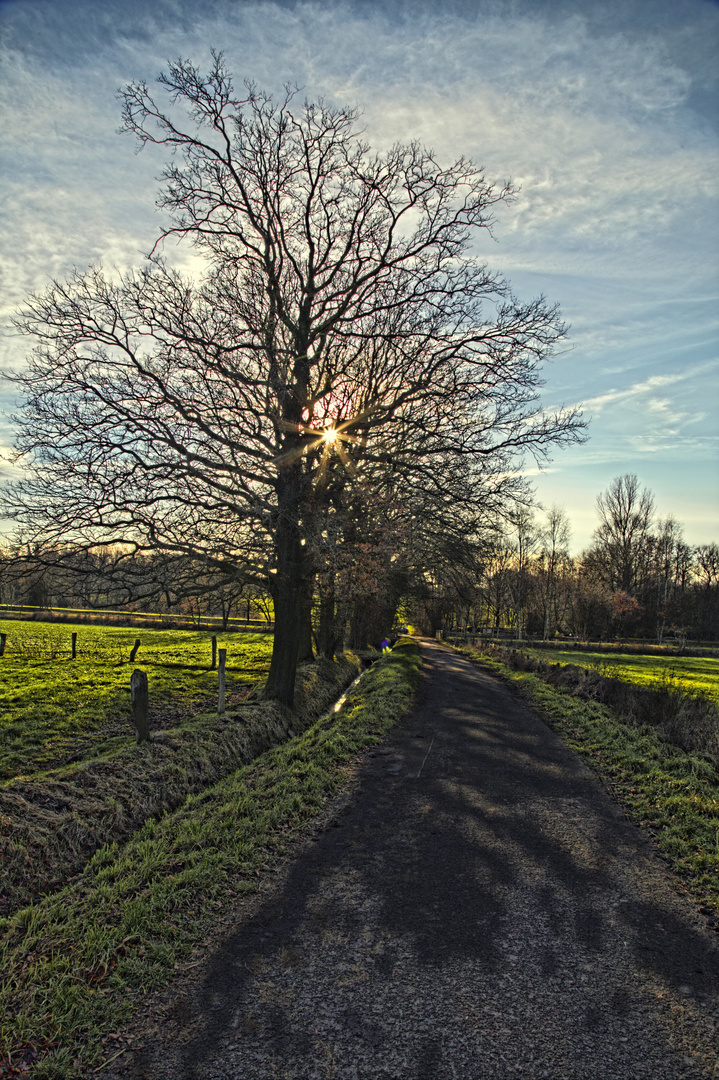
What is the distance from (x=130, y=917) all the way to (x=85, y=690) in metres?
12.5

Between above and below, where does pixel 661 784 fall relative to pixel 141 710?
below

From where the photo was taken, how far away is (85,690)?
15.6m

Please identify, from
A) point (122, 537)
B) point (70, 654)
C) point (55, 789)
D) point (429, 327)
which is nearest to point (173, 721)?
point (122, 537)

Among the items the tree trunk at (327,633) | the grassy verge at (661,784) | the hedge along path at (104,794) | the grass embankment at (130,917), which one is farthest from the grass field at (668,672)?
the grass embankment at (130,917)

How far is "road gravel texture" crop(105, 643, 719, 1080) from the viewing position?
3273mm

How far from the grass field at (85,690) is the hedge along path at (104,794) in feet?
4.00

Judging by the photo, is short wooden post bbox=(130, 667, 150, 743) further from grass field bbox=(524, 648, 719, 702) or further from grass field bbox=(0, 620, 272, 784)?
grass field bbox=(524, 648, 719, 702)

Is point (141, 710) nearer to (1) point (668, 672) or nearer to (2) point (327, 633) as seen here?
(2) point (327, 633)

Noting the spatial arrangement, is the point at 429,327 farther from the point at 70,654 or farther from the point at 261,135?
the point at 70,654

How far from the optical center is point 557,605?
5769 cm

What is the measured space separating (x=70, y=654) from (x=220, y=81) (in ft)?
70.0

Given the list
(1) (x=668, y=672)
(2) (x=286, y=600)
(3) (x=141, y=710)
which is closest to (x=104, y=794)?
(3) (x=141, y=710)

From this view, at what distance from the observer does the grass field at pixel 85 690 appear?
10.1m

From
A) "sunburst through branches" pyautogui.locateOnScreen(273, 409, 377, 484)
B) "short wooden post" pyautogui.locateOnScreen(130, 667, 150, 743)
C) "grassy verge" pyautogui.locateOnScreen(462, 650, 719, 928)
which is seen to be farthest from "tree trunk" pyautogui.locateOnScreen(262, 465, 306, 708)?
"grassy verge" pyautogui.locateOnScreen(462, 650, 719, 928)
